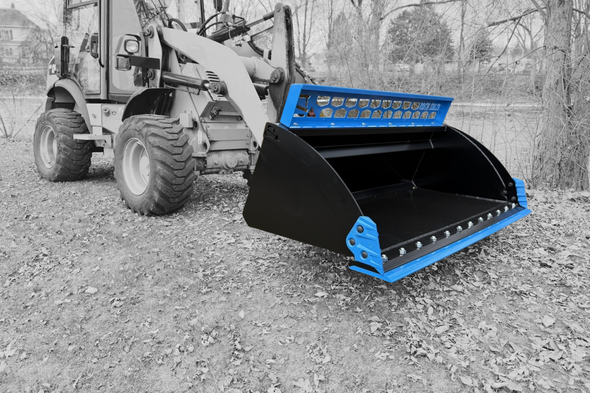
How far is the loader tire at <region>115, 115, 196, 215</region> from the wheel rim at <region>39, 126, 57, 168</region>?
92.2 inches

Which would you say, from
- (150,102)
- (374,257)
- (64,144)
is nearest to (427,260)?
(374,257)

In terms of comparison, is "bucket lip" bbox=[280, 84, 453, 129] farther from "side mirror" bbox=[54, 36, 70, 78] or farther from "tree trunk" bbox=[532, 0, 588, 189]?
"side mirror" bbox=[54, 36, 70, 78]

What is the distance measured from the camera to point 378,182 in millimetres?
4234

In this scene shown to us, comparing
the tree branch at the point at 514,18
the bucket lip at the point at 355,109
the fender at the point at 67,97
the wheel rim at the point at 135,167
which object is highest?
the tree branch at the point at 514,18

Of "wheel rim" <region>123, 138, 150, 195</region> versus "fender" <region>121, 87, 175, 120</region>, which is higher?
"fender" <region>121, 87, 175, 120</region>

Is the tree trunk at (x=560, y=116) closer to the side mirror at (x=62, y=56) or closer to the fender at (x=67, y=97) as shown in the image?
the fender at (x=67, y=97)

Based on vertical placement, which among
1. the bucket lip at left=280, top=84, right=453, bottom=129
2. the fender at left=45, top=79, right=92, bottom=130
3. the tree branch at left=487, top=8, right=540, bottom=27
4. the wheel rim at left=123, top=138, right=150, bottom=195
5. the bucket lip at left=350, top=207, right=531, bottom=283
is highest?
the tree branch at left=487, top=8, right=540, bottom=27

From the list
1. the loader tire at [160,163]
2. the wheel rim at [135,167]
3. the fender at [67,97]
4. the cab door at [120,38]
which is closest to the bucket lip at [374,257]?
the loader tire at [160,163]

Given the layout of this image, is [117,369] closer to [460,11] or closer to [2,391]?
[2,391]

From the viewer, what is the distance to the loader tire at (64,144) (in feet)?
20.3

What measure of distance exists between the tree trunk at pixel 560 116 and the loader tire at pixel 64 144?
20.3 feet

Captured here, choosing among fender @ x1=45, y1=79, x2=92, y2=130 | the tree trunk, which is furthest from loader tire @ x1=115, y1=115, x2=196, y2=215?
the tree trunk

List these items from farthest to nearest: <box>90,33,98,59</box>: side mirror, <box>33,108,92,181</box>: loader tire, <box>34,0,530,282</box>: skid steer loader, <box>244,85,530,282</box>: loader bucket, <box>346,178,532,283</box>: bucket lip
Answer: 1. <box>33,108,92,181</box>: loader tire
2. <box>90,33,98,59</box>: side mirror
3. <box>34,0,530,282</box>: skid steer loader
4. <box>244,85,530,282</box>: loader bucket
5. <box>346,178,532,283</box>: bucket lip

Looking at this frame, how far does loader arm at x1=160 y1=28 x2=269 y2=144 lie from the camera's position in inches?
169
